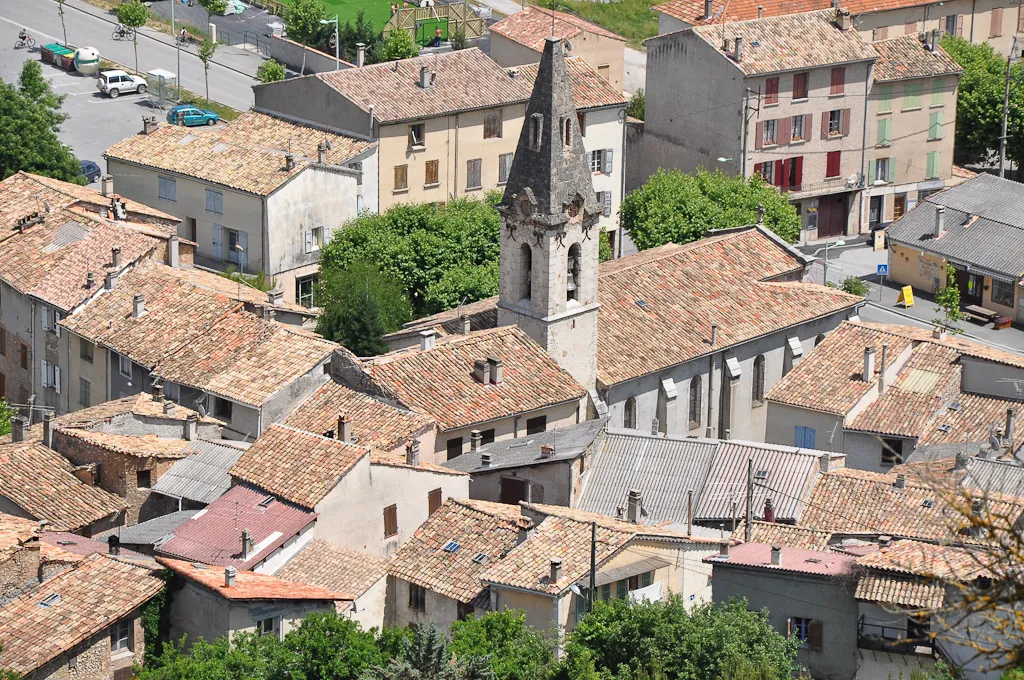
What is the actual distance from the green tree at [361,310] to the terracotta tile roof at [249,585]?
789 inches

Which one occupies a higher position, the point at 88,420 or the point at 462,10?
the point at 462,10

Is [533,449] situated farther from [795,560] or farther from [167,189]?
[167,189]

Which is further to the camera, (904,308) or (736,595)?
(904,308)

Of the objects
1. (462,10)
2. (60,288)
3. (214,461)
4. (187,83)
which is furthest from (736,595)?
(462,10)

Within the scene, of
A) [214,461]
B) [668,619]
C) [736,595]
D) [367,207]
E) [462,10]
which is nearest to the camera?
[668,619]

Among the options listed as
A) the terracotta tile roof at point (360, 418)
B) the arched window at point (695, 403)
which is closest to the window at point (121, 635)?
the terracotta tile roof at point (360, 418)

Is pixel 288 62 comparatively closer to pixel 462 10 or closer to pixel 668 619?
pixel 462 10

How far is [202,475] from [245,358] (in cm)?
761

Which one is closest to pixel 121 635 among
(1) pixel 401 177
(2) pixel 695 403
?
(2) pixel 695 403

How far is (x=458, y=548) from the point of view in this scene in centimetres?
5659

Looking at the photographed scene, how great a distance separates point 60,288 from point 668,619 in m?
34.5

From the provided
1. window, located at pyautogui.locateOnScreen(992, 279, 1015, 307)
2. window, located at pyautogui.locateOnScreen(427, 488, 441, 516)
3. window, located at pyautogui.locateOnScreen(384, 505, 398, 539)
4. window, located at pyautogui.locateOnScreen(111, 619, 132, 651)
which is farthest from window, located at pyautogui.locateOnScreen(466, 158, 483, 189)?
window, located at pyautogui.locateOnScreen(111, 619, 132, 651)

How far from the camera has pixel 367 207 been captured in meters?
89.4

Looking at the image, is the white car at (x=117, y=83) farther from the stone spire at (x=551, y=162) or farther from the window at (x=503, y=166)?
the stone spire at (x=551, y=162)
